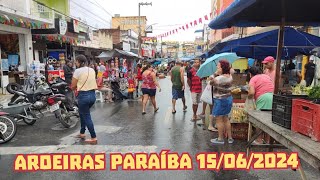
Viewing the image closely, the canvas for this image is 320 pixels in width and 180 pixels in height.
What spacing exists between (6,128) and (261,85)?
18.1 ft

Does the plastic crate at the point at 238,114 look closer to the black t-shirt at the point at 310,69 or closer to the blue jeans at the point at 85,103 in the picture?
the blue jeans at the point at 85,103

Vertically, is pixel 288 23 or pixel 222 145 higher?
pixel 288 23

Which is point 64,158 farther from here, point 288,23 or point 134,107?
point 134,107

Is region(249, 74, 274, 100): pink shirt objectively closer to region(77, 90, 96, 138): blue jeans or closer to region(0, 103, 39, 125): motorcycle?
region(77, 90, 96, 138): blue jeans

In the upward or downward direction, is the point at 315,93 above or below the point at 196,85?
above

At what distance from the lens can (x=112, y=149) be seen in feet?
20.0

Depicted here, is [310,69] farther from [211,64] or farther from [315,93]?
[315,93]

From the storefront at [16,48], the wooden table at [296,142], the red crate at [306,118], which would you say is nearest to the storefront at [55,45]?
the storefront at [16,48]

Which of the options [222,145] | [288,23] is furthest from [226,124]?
[288,23]

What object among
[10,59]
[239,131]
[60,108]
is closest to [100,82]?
[60,108]

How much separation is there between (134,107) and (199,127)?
13.5 ft

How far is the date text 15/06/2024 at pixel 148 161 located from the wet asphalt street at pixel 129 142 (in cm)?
18

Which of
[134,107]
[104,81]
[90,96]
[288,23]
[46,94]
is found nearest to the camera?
[288,23]

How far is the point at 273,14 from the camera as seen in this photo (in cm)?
539
